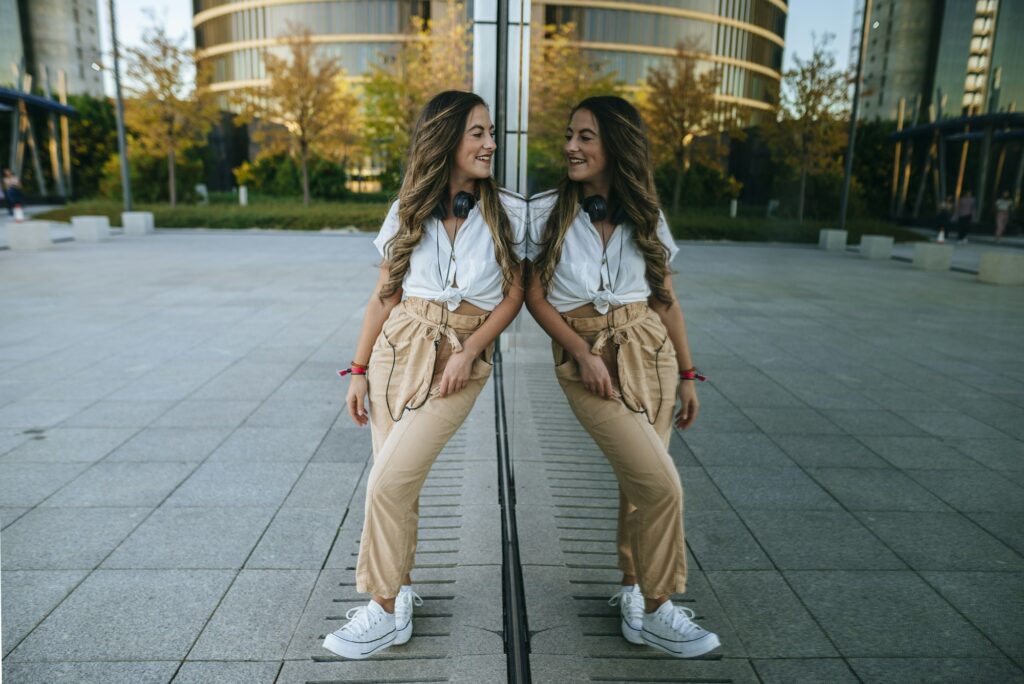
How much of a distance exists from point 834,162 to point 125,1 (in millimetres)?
30562

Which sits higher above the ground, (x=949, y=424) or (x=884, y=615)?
(x=949, y=424)

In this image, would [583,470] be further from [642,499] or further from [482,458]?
[642,499]

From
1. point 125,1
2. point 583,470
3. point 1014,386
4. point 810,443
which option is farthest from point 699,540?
point 125,1

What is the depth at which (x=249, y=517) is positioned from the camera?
12.6 feet

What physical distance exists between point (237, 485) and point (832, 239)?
133 inches

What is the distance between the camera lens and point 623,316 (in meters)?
2.52

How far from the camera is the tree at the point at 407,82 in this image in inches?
619

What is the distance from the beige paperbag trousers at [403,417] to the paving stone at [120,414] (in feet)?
11.2

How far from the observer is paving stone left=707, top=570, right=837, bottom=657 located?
94.3 inches

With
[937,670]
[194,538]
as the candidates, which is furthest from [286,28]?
[937,670]

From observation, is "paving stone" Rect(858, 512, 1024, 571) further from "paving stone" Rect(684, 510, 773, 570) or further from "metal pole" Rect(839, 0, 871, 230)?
"metal pole" Rect(839, 0, 871, 230)

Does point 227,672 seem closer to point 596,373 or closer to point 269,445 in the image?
point 596,373

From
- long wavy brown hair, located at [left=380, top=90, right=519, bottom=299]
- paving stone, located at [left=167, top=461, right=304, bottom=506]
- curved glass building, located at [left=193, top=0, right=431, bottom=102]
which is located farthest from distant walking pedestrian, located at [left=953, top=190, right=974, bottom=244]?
curved glass building, located at [left=193, top=0, right=431, bottom=102]

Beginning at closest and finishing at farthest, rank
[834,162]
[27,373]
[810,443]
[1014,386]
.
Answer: [1014,386] → [834,162] → [810,443] → [27,373]
